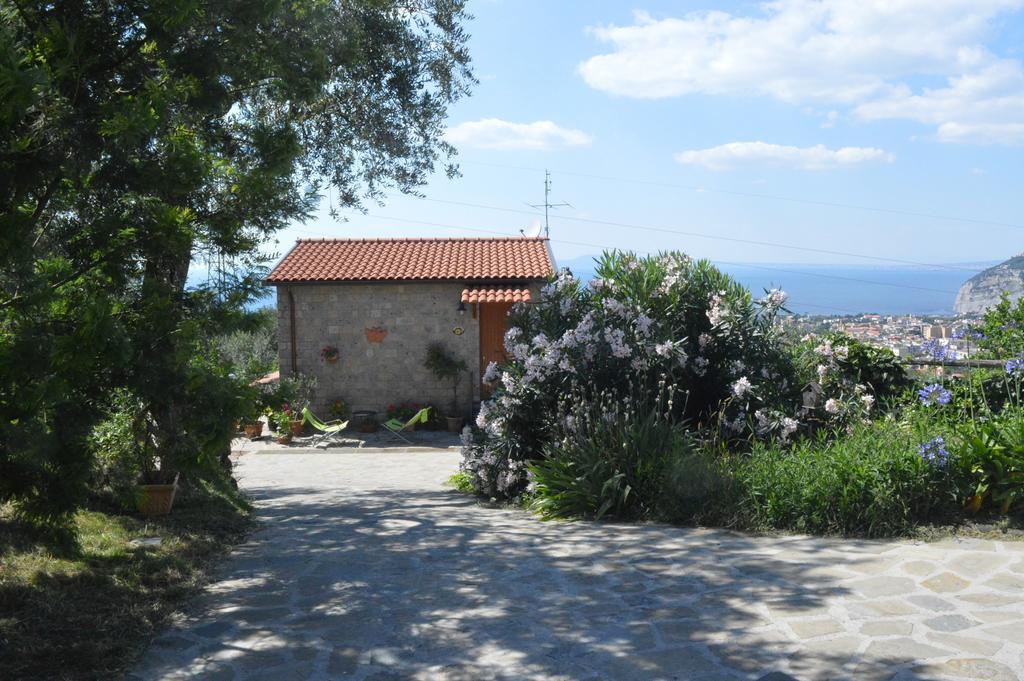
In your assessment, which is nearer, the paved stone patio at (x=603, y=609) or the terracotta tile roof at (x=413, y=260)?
the paved stone patio at (x=603, y=609)

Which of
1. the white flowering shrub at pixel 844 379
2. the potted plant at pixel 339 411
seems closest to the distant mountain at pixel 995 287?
the white flowering shrub at pixel 844 379

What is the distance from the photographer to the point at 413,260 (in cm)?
1880

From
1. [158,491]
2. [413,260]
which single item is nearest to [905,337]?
[158,491]

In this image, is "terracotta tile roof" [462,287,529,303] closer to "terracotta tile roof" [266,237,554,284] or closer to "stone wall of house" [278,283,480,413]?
"terracotta tile roof" [266,237,554,284]

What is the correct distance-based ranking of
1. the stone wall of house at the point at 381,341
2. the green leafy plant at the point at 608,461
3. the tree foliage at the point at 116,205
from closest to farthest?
1. the tree foliage at the point at 116,205
2. the green leafy plant at the point at 608,461
3. the stone wall of house at the point at 381,341

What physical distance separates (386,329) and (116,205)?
1330cm

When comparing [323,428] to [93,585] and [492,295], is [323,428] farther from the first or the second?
[93,585]

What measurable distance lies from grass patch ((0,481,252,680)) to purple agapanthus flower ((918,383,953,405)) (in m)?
5.72

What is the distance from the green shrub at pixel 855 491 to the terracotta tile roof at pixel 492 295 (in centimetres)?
1082

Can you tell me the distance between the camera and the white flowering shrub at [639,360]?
27.3 feet

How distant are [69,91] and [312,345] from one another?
13801mm

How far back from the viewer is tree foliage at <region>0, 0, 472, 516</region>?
3.93 m

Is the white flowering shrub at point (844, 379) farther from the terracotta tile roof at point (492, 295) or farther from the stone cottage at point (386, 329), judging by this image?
the stone cottage at point (386, 329)

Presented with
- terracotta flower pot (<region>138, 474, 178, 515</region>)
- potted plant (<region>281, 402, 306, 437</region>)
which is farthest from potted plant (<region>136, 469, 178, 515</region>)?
potted plant (<region>281, 402, 306, 437</region>)
